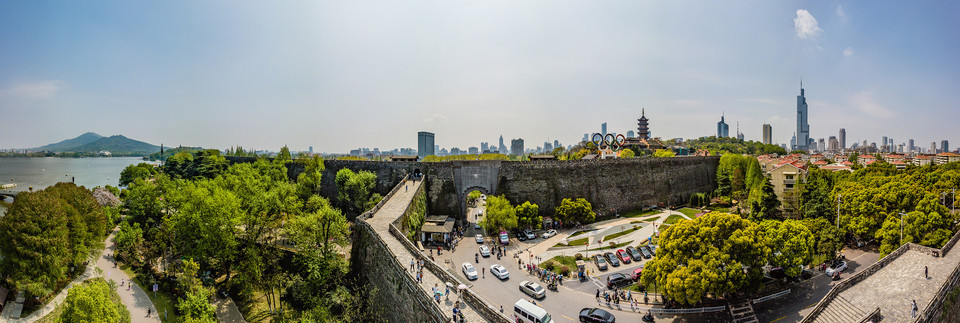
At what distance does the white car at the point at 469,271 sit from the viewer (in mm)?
22594

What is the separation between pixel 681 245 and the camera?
18.5m

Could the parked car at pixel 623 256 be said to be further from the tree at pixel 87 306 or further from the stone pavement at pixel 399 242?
the tree at pixel 87 306

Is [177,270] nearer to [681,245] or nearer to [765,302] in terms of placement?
[681,245]

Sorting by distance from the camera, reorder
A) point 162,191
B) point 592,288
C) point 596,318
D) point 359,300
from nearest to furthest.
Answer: point 596,318 → point 359,300 → point 592,288 → point 162,191

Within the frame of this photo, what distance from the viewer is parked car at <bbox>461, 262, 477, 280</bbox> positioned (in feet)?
74.1

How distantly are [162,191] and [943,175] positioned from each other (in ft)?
239

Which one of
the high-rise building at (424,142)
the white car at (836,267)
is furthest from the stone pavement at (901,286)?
the high-rise building at (424,142)

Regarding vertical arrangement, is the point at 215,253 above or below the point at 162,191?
below

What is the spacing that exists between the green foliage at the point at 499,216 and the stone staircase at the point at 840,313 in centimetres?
1913

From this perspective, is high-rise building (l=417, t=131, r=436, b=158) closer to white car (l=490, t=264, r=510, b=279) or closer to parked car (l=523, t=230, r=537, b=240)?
parked car (l=523, t=230, r=537, b=240)

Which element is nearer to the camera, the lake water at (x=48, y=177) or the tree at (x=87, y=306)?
the tree at (x=87, y=306)

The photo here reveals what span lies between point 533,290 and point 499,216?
10978 millimetres

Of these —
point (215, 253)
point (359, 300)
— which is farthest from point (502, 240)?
point (215, 253)

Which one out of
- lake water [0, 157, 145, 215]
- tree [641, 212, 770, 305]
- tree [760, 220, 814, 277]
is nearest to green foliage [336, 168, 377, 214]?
tree [641, 212, 770, 305]
